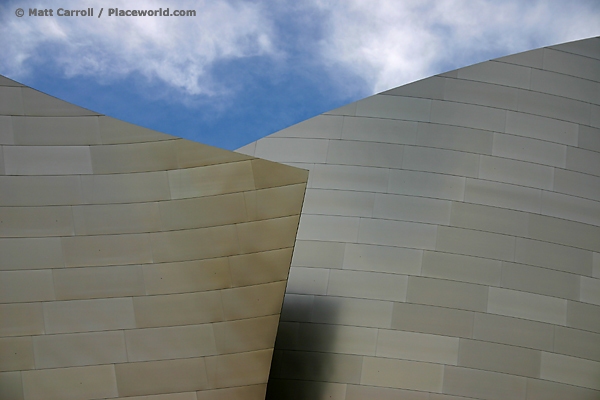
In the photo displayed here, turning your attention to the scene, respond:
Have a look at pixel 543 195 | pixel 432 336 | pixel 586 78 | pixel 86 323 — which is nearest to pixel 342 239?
pixel 432 336

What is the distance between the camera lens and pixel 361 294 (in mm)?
13625

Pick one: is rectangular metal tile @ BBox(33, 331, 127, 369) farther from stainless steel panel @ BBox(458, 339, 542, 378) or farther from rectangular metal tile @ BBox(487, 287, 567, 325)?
rectangular metal tile @ BBox(487, 287, 567, 325)

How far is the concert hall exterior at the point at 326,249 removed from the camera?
9.74 m

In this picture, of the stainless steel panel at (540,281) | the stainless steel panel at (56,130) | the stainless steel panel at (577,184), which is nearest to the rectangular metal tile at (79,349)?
the stainless steel panel at (56,130)

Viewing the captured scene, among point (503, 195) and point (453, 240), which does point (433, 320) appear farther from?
point (503, 195)

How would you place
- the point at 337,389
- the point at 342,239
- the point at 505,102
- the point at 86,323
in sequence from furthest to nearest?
the point at 505,102
the point at 342,239
the point at 337,389
the point at 86,323

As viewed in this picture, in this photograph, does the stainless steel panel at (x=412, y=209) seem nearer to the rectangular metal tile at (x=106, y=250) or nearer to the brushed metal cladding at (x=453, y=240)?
the brushed metal cladding at (x=453, y=240)

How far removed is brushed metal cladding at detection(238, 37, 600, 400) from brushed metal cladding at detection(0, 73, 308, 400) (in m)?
4.11

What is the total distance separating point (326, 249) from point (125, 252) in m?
5.96

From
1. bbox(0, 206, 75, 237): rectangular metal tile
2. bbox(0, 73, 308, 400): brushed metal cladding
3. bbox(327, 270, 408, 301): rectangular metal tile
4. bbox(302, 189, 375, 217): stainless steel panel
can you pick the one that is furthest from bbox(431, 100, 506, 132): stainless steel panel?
bbox(0, 206, 75, 237): rectangular metal tile

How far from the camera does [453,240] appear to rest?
1389cm

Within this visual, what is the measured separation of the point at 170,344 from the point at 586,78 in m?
14.2

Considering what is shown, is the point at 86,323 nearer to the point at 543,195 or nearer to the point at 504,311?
the point at 504,311

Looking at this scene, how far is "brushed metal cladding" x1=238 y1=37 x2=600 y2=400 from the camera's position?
Answer: 13.1m
